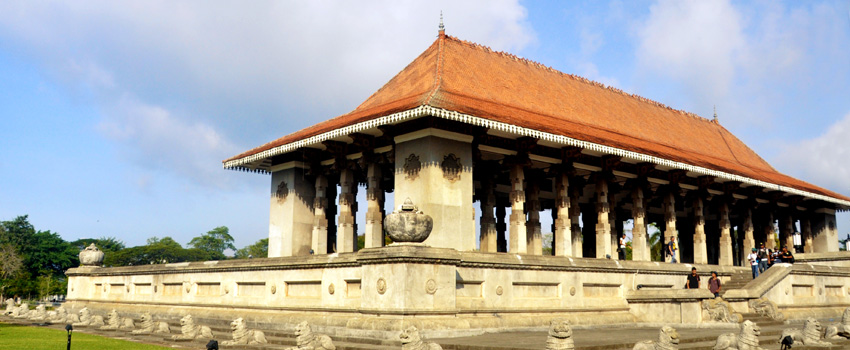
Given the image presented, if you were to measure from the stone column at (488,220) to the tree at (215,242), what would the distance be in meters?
88.5

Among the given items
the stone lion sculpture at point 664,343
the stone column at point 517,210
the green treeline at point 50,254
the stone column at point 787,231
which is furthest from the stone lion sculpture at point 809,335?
the green treeline at point 50,254

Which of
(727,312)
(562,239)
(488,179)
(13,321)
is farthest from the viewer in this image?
(488,179)

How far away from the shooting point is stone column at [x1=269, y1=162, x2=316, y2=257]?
22.8 meters

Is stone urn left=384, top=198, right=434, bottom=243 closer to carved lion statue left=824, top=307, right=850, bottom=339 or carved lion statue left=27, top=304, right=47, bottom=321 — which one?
carved lion statue left=824, top=307, right=850, bottom=339

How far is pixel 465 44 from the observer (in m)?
22.9

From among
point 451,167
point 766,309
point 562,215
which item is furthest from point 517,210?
point 766,309

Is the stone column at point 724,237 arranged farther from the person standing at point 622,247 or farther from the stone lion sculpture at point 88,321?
the stone lion sculpture at point 88,321

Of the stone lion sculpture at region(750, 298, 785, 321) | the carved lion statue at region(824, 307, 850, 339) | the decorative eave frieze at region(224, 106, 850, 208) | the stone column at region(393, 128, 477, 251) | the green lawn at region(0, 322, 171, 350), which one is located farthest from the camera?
the stone column at region(393, 128, 477, 251)

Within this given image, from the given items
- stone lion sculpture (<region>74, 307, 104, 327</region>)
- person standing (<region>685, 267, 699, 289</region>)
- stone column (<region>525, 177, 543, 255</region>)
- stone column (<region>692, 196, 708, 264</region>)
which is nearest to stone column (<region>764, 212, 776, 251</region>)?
stone column (<region>692, 196, 708, 264</region>)

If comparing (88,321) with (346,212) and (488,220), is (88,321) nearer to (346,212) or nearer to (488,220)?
(346,212)

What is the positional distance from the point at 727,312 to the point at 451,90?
29.5ft

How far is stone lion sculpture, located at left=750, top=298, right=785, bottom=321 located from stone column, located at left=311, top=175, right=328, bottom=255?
513 inches

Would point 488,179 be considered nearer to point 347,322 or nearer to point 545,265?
point 545,265

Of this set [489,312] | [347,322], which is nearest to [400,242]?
[347,322]
